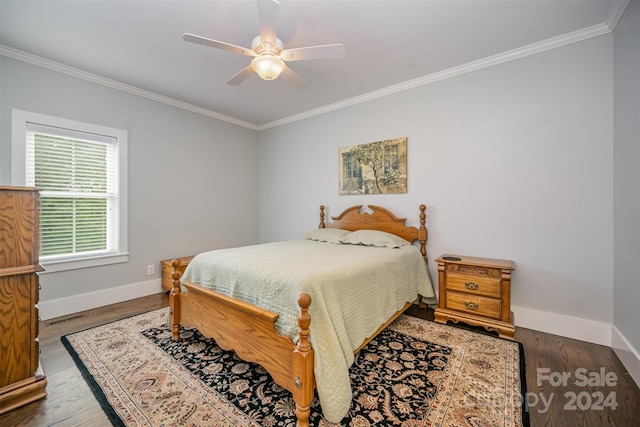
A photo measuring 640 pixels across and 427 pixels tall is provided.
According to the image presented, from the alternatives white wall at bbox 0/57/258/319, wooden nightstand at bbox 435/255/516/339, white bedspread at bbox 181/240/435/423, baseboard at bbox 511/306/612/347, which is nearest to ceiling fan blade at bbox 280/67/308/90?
white bedspread at bbox 181/240/435/423

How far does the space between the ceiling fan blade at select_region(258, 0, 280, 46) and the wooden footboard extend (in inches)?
67.7

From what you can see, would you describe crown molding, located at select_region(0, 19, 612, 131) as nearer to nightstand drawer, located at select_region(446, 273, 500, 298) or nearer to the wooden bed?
nightstand drawer, located at select_region(446, 273, 500, 298)

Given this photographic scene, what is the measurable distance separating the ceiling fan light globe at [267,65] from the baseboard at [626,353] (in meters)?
3.20

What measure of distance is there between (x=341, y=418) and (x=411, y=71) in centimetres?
324

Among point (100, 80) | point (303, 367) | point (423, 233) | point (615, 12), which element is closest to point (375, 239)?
point (423, 233)

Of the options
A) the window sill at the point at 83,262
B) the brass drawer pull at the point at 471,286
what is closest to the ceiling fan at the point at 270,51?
the brass drawer pull at the point at 471,286

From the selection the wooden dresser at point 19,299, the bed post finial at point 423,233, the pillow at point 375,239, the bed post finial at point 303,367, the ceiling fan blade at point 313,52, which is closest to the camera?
the bed post finial at point 303,367

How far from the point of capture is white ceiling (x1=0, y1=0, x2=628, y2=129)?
200cm

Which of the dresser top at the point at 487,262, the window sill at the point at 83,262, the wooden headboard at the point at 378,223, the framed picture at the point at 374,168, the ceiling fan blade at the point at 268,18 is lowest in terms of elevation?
the window sill at the point at 83,262

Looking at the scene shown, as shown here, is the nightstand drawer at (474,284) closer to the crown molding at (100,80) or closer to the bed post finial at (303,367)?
the bed post finial at (303,367)

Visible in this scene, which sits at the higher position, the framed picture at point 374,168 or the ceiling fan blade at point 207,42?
the ceiling fan blade at point 207,42

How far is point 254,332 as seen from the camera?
168 centimetres

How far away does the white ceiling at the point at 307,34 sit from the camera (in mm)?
2000

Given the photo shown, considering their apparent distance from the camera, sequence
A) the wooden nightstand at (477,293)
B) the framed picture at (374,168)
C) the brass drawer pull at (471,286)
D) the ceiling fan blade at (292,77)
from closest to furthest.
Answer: the ceiling fan blade at (292,77), the wooden nightstand at (477,293), the brass drawer pull at (471,286), the framed picture at (374,168)
